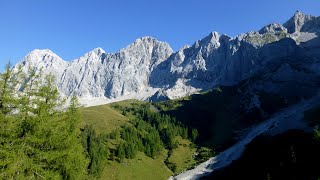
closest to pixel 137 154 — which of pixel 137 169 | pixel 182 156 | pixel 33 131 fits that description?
pixel 137 169

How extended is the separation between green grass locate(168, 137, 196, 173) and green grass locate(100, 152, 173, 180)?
568 cm

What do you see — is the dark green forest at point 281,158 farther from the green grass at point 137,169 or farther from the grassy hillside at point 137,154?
the grassy hillside at point 137,154

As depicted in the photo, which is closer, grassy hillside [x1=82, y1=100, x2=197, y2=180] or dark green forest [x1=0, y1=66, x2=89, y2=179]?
dark green forest [x1=0, y1=66, x2=89, y2=179]

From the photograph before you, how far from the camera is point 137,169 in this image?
137 metres

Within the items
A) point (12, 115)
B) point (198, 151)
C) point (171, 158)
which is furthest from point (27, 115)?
point (198, 151)

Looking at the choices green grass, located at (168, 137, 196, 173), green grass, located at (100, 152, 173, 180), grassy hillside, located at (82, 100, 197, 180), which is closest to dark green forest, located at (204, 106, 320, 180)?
green grass, located at (168, 137, 196, 173)

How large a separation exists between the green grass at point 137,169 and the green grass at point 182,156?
568cm

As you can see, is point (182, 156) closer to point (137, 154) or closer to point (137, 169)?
point (137, 154)

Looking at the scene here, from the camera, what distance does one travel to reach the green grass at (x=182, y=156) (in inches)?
5679

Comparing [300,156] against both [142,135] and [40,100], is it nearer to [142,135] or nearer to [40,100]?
[40,100]

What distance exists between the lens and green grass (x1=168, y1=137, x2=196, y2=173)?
144 metres

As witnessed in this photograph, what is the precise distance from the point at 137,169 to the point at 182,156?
3010 centimetres

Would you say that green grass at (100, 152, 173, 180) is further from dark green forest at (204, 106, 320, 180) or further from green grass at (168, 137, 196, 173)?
dark green forest at (204, 106, 320, 180)

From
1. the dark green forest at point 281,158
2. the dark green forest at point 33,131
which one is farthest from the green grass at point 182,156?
the dark green forest at point 33,131
